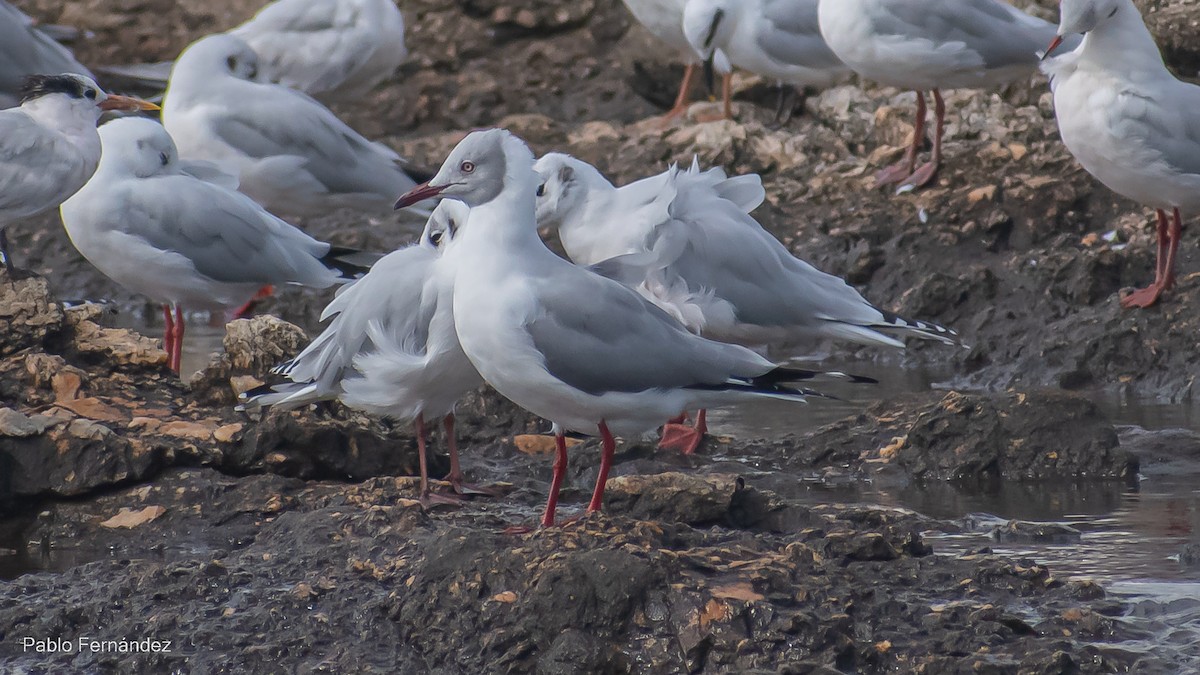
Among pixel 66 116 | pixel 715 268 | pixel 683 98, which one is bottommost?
pixel 715 268

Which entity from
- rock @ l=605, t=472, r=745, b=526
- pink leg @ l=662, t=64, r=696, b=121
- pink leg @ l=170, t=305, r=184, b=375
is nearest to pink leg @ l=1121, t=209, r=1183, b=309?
rock @ l=605, t=472, r=745, b=526

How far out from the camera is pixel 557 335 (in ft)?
15.7

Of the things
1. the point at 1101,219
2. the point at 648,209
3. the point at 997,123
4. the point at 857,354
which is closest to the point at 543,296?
the point at 648,209

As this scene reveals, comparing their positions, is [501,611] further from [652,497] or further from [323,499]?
[323,499]

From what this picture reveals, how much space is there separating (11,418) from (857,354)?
184 inches

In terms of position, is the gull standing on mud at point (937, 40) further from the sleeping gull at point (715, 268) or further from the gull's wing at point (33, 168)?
the gull's wing at point (33, 168)

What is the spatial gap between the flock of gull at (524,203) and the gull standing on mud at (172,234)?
0.03 ft

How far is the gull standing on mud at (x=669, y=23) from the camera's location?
12227 mm

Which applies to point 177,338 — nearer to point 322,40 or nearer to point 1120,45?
point 322,40

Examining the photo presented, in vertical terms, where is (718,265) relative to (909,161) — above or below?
below

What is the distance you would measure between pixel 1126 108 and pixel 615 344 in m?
3.68

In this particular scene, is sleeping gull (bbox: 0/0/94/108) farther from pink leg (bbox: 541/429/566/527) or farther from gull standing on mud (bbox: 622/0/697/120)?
pink leg (bbox: 541/429/566/527)

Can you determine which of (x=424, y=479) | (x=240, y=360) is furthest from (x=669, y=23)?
(x=424, y=479)

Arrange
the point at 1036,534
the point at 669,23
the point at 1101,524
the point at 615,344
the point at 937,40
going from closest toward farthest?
the point at 615,344 → the point at 1036,534 → the point at 1101,524 → the point at 937,40 → the point at 669,23
